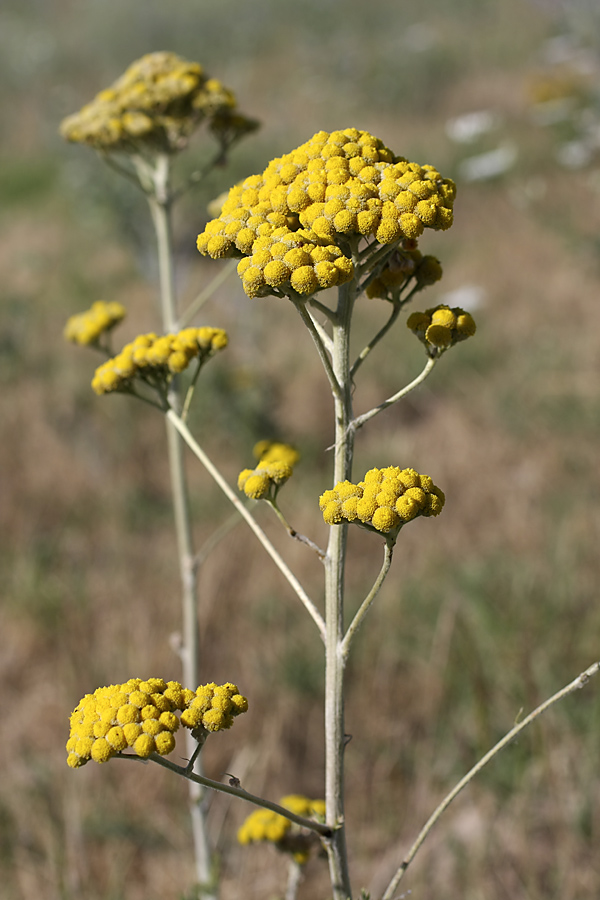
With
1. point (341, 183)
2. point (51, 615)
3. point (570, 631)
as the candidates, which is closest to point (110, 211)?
point (51, 615)

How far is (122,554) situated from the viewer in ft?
19.5

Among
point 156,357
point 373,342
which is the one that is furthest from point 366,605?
point 156,357

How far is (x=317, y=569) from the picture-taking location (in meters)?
5.68

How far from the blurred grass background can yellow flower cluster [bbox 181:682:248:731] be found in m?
1.97

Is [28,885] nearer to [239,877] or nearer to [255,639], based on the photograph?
[239,877]

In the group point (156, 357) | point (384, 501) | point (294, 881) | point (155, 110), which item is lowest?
point (294, 881)

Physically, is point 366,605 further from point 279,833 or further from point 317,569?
point 317,569

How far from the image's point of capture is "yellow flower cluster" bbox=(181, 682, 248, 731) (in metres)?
1.50

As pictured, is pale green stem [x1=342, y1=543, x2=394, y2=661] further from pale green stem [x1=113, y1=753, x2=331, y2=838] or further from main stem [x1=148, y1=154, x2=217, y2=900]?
main stem [x1=148, y1=154, x2=217, y2=900]

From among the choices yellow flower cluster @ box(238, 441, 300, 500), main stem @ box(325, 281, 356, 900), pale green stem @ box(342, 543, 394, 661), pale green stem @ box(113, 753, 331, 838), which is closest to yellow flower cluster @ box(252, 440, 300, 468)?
yellow flower cluster @ box(238, 441, 300, 500)

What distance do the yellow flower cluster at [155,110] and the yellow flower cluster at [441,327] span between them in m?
1.91

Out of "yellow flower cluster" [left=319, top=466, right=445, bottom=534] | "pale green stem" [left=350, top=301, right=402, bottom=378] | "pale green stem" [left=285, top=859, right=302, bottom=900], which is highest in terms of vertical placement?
"pale green stem" [left=350, top=301, right=402, bottom=378]

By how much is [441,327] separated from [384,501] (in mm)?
534

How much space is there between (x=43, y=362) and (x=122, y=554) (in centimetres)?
443
